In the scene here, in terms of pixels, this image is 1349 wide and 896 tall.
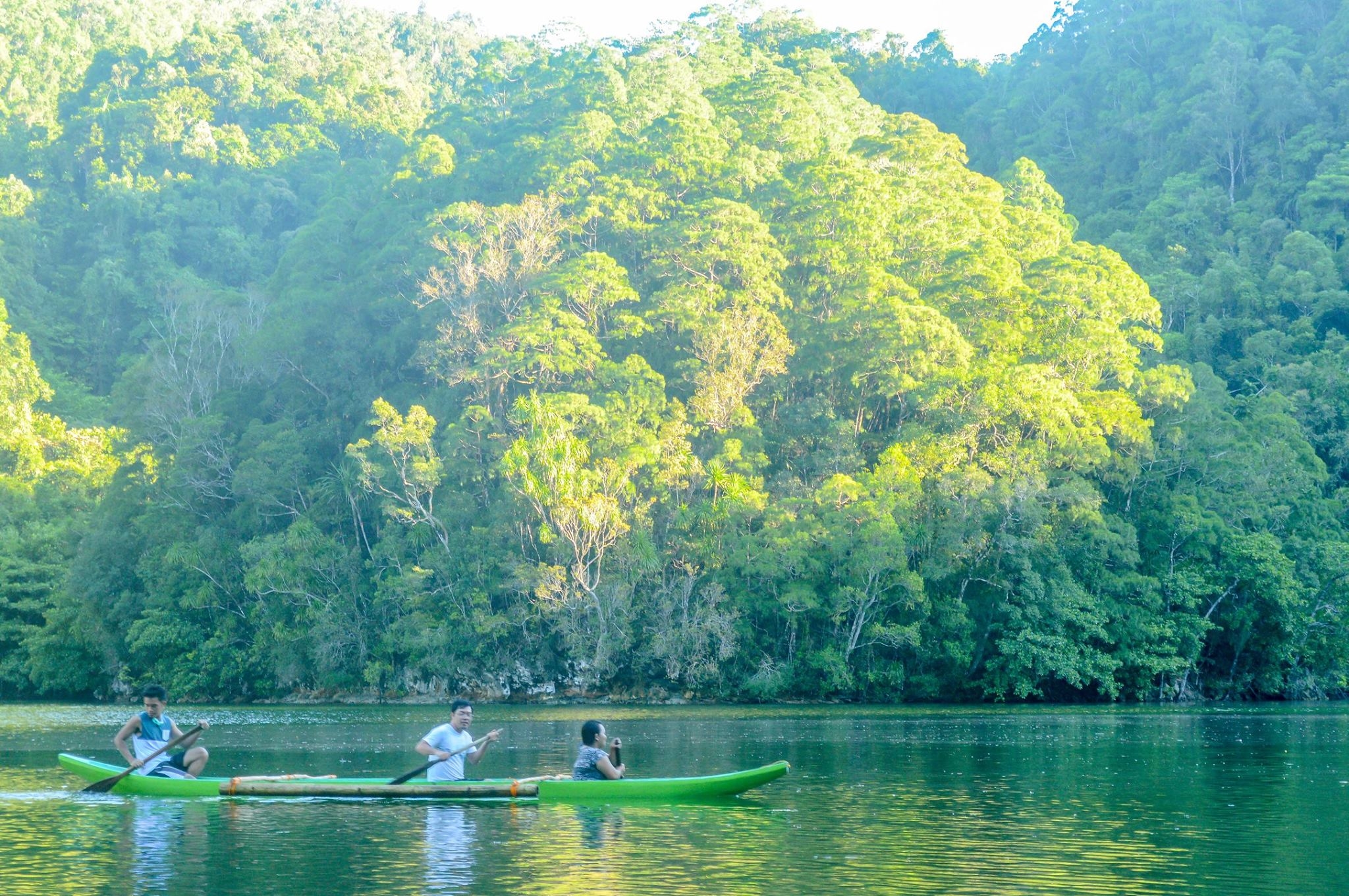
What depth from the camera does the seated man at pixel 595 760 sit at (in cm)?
1609

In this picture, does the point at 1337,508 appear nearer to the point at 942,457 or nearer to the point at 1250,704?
the point at 1250,704

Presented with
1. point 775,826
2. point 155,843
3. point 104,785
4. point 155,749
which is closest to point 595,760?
point 775,826

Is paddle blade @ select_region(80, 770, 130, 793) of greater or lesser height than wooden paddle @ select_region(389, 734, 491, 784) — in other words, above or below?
below

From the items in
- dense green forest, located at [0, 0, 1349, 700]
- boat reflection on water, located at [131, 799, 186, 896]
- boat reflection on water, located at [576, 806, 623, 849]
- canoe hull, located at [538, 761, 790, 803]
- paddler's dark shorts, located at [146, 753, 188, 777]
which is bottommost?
boat reflection on water, located at [576, 806, 623, 849]

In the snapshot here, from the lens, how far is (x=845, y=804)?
15789 mm

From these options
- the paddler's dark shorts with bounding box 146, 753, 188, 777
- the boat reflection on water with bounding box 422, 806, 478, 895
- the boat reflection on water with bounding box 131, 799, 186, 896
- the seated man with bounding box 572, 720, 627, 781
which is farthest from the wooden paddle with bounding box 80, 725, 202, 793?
the seated man with bounding box 572, 720, 627, 781

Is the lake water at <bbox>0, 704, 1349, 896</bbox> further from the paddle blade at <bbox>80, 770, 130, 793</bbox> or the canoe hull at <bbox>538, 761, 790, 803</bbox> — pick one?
the canoe hull at <bbox>538, 761, 790, 803</bbox>

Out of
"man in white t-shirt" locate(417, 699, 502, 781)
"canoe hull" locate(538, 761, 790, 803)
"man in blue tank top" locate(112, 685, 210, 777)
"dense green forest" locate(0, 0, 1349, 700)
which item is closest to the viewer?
"canoe hull" locate(538, 761, 790, 803)

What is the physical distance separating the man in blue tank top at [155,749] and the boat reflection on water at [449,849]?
304cm

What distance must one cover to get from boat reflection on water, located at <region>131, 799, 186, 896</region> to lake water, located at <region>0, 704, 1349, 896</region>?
4cm

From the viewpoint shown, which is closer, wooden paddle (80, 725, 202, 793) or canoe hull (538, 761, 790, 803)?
canoe hull (538, 761, 790, 803)

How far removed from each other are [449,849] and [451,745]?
145 inches

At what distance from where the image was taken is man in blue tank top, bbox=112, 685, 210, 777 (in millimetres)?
16703

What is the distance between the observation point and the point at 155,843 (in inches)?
516
